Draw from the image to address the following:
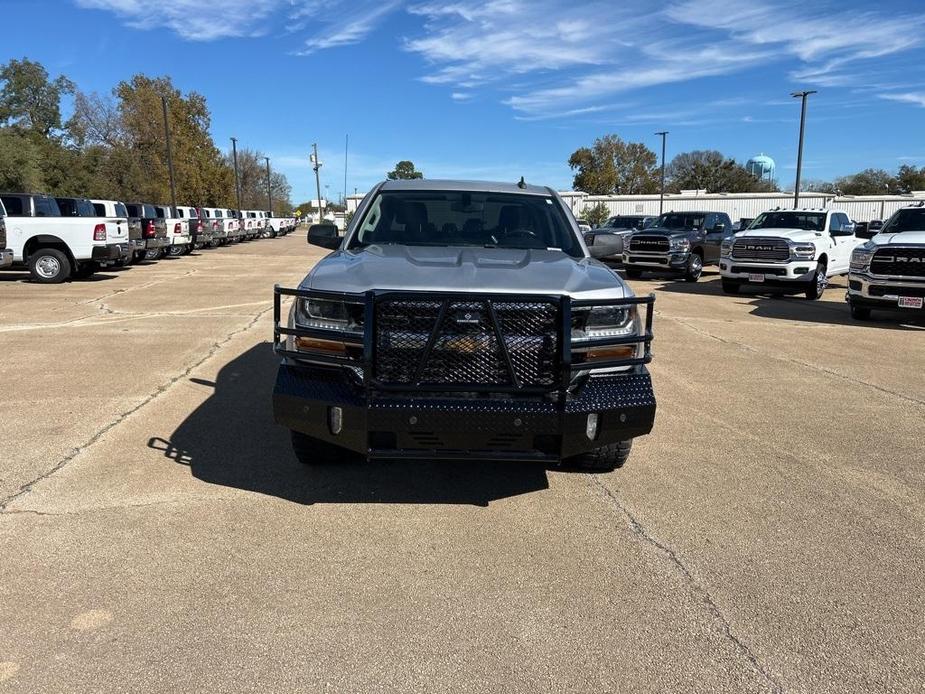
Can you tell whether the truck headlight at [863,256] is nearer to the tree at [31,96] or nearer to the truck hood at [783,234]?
the truck hood at [783,234]

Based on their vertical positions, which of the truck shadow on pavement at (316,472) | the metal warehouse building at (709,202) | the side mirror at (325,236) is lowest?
the truck shadow on pavement at (316,472)

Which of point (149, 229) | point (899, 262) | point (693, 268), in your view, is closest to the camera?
point (899, 262)

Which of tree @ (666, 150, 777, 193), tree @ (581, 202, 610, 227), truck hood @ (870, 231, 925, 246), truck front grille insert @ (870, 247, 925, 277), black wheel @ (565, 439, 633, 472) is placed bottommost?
black wheel @ (565, 439, 633, 472)

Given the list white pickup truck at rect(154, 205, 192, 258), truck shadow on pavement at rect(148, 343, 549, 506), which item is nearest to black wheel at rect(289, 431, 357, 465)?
truck shadow on pavement at rect(148, 343, 549, 506)

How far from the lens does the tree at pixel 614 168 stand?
294 ft

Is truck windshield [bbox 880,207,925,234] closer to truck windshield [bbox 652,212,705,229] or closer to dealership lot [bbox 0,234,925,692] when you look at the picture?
dealership lot [bbox 0,234,925,692]

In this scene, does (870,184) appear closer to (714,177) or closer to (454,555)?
(714,177)

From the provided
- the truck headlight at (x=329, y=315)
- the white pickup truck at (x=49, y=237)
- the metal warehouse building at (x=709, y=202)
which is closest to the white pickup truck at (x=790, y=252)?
the truck headlight at (x=329, y=315)

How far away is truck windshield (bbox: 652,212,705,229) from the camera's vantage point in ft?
66.9

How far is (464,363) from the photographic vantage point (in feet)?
11.6

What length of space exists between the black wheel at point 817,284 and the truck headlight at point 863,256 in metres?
3.65

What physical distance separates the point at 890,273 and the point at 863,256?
19.1 inches

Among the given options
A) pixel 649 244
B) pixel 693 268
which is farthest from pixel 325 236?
pixel 693 268

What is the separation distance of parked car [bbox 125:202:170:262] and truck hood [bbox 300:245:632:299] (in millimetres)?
18314
